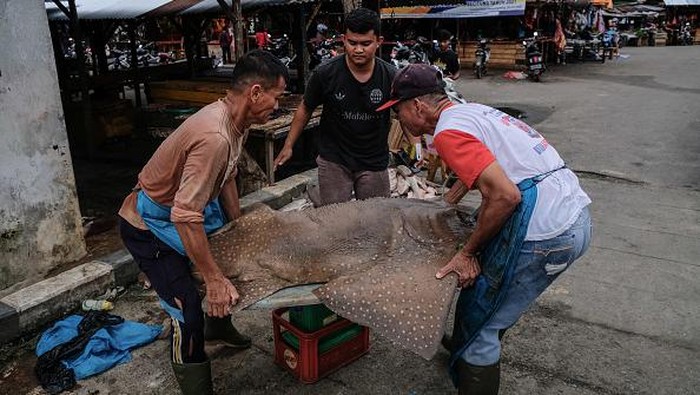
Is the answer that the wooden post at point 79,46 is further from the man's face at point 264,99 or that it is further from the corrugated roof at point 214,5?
the man's face at point 264,99

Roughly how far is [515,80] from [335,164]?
540 inches

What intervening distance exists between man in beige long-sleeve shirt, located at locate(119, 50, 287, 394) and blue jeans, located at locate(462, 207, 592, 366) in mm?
1110

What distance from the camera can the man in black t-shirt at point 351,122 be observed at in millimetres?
3654

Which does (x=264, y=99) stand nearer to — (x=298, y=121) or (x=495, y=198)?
(x=495, y=198)

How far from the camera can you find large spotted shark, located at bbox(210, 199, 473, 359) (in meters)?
2.23

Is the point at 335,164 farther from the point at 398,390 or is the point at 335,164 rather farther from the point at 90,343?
the point at 90,343

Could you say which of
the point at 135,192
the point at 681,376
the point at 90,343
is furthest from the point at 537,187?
the point at 90,343

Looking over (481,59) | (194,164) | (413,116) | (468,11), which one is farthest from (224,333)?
(468,11)

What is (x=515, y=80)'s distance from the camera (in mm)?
16156

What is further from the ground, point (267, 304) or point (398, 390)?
point (267, 304)

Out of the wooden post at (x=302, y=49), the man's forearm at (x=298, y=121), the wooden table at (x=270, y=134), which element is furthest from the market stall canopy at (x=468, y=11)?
the man's forearm at (x=298, y=121)

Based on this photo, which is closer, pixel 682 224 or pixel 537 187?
pixel 537 187

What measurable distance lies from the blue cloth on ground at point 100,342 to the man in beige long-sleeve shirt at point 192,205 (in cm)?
80

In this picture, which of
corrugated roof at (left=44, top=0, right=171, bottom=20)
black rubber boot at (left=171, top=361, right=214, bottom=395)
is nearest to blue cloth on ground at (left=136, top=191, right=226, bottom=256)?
black rubber boot at (left=171, top=361, right=214, bottom=395)
